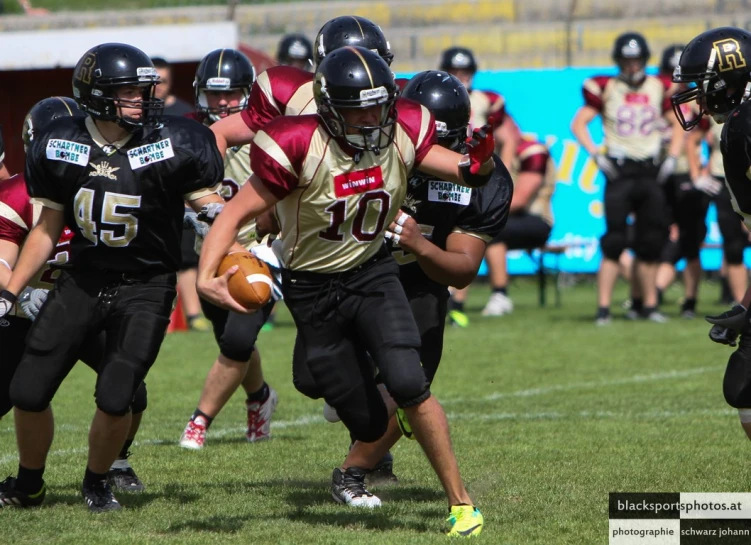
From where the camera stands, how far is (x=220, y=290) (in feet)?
13.7

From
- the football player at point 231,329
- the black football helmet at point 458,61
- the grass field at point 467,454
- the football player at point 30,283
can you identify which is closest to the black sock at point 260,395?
the football player at point 231,329

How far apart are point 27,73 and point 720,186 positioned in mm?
7851

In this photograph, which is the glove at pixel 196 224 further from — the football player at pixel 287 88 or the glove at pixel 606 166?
the glove at pixel 606 166

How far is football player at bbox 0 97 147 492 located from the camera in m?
4.77

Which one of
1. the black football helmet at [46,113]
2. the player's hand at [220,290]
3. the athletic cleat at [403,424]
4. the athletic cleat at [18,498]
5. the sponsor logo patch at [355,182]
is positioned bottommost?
→ the athletic cleat at [18,498]

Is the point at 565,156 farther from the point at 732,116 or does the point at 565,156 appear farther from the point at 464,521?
the point at 464,521

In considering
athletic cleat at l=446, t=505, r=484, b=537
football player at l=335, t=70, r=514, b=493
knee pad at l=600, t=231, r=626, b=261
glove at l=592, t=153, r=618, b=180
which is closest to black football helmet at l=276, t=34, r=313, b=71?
glove at l=592, t=153, r=618, b=180

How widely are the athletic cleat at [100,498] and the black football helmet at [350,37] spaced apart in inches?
78.2

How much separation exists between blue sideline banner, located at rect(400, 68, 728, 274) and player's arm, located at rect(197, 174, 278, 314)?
383 inches

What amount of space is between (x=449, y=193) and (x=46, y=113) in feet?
5.83

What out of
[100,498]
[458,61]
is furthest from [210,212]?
[458,61]

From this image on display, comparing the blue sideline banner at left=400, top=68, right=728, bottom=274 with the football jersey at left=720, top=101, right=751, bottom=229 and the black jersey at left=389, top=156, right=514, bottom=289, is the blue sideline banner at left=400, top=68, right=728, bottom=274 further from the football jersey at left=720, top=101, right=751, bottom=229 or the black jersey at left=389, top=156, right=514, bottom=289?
the football jersey at left=720, top=101, right=751, bottom=229

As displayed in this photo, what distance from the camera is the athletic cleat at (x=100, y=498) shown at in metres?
4.59

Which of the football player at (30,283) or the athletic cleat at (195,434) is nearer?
the football player at (30,283)
